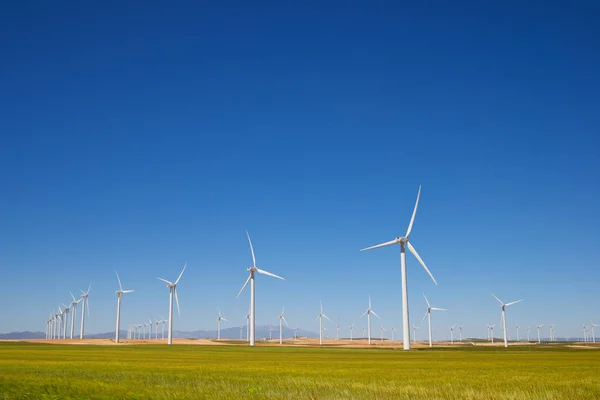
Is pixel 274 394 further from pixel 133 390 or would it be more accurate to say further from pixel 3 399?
pixel 3 399

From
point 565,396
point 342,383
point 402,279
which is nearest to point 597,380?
point 565,396

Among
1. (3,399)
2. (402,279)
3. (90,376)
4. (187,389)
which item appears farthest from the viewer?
(402,279)

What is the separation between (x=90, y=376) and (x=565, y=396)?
29514 mm

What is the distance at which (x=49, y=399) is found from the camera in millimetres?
24781

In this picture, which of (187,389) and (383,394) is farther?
(187,389)

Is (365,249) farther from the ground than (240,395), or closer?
farther from the ground

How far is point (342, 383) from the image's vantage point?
33.8m

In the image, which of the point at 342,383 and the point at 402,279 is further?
the point at 402,279

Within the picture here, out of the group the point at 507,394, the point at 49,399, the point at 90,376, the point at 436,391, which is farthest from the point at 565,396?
the point at 90,376

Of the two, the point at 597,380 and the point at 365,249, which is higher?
the point at 365,249

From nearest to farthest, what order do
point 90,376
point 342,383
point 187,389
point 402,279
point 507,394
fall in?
point 507,394, point 187,389, point 342,383, point 90,376, point 402,279

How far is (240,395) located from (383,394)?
263 inches

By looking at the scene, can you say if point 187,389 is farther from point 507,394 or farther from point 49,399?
point 507,394

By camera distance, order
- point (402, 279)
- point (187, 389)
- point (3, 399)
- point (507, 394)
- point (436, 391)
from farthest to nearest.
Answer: point (402, 279)
point (187, 389)
point (436, 391)
point (507, 394)
point (3, 399)
